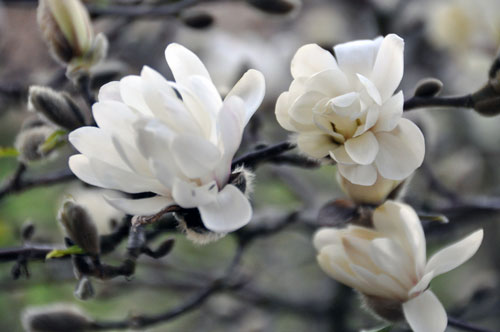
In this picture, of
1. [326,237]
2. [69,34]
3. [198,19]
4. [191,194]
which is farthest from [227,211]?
[198,19]

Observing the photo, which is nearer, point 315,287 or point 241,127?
point 241,127

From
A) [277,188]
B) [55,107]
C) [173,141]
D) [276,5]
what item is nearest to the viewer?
[173,141]

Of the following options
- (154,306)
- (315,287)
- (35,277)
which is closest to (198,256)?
(154,306)

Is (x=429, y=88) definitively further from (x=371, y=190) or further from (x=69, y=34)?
(x=69, y=34)

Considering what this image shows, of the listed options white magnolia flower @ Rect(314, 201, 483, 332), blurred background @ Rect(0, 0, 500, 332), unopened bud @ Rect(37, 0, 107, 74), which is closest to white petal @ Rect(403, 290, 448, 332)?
white magnolia flower @ Rect(314, 201, 483, 332)

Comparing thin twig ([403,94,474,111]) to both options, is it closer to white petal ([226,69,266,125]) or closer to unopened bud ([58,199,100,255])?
white petal ([226,69,266,125])

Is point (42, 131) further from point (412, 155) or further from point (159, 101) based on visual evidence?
point (412, 155)

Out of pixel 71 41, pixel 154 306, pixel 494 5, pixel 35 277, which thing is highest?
pixel 71 41
